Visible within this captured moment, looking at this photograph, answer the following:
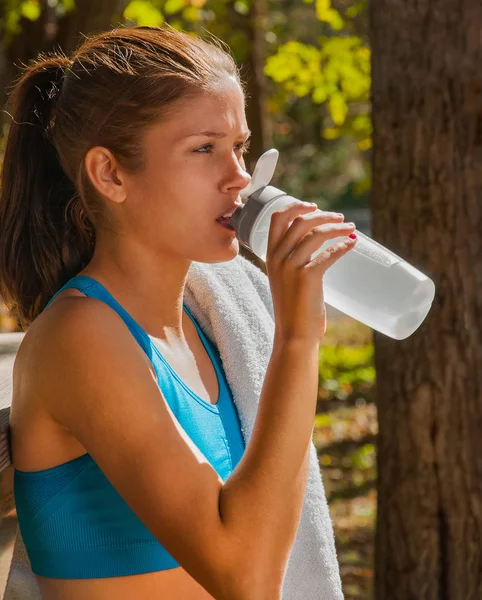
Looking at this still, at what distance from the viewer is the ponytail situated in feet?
6.30

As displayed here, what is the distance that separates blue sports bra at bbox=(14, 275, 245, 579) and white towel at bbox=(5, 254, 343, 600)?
0.21m

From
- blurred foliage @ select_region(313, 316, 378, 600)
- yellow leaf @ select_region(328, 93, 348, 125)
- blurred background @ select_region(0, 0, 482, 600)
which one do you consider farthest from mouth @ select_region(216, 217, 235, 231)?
yellow leaf @ select_region(328, 93, 348, 125)

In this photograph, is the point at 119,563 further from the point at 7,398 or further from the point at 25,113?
the point at 25,113

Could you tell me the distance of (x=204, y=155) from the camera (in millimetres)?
1719

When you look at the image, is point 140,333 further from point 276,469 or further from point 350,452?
point 350,452

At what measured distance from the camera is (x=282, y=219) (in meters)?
1.59

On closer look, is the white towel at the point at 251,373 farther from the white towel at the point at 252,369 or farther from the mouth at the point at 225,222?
the mouth at the point at 225,222

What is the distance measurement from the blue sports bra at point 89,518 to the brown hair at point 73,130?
0.22 meters

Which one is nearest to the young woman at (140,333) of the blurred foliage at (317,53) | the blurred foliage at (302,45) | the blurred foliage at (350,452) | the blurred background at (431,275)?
the blurred background at (431,275)

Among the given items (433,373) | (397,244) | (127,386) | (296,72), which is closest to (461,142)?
(397,244)

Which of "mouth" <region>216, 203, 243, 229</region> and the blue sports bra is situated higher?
"mouth" <region>216, 203, 243, 229</region>

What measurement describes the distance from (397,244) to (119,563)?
1426 mm

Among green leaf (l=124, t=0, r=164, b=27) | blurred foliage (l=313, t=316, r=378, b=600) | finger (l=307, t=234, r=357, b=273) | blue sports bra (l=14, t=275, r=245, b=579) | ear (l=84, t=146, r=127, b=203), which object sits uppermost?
green leaf (l=124, t=0, r=164, b=27)

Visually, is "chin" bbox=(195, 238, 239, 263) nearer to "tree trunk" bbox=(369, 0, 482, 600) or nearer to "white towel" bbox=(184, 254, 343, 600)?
"white towel" bbox=(184, 254, 343, 600)
